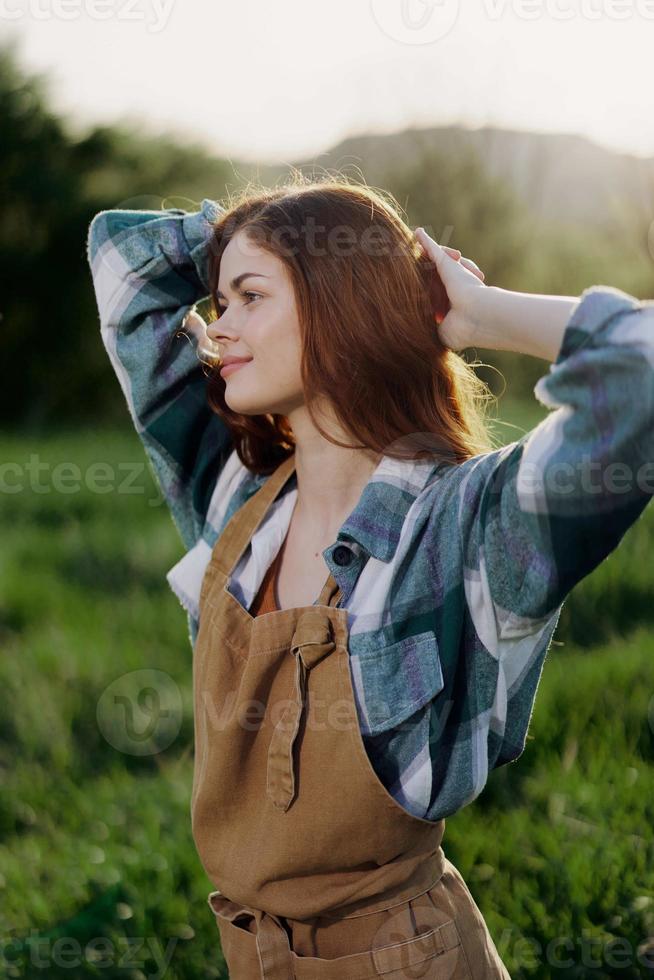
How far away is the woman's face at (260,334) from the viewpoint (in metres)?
1.55

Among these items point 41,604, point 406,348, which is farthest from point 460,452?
point 41,604

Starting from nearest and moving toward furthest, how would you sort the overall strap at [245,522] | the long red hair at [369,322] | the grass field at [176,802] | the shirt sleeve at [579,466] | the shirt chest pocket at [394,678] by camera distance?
1. the shirt sleeve at [579,466]
2. the shirt chest pocket at [394,678]
3. the long red hair at [369,322]
4. the overall strap at [245,522]
5. the grass field at [176,802]

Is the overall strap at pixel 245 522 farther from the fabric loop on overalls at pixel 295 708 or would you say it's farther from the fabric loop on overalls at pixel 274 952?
the fabric loop on overalls at pixel 274 952

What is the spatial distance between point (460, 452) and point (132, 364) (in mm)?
659

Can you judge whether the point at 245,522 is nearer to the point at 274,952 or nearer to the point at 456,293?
the point at 456,293

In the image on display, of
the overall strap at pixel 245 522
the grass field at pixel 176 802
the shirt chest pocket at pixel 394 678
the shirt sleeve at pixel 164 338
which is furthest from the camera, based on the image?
the grass field at pixel 176 802

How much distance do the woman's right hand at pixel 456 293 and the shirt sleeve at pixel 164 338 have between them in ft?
1.59

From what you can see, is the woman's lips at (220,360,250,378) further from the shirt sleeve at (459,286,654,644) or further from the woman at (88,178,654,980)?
the shirt sleeve at (459,286,654,644)

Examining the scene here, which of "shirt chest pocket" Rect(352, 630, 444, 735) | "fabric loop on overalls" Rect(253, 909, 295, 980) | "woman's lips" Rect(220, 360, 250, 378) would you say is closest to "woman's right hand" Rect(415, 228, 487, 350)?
"woman's lips" Rect(220, 360, 250, 378)

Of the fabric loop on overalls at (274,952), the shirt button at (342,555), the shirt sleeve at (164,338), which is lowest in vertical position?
the fabric loop on overalls at (274,952)

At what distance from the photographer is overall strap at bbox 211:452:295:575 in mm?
1635

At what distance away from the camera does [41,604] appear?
14.2 feet

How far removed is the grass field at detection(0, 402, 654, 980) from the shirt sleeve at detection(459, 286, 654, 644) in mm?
1063

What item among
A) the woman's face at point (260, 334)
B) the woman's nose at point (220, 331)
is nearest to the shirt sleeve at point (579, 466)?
Answer: the woman's face at point (260, 334)
